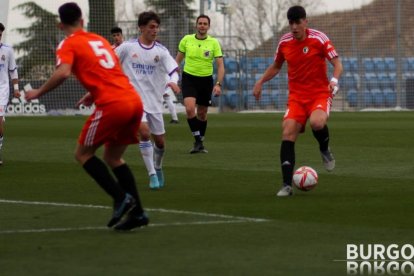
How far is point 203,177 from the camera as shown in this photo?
15.7 m

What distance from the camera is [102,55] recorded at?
10.2 m

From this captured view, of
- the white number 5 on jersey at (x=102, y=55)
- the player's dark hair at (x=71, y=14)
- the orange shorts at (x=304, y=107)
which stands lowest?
the orange shorts at (x=304, y=107)

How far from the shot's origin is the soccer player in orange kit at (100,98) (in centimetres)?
1005

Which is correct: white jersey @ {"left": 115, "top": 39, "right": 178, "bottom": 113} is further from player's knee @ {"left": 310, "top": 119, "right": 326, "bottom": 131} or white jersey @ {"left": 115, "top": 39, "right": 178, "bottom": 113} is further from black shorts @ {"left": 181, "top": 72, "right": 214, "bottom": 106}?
black shorts @ {"left": 181, "top": 72, "right": 214, "bottom": 106}

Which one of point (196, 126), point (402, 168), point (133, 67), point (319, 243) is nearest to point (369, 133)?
point (196, 126)

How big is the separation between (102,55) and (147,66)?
4139 mm

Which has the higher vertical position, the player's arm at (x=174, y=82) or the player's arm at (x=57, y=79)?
the player's arm at (x=57, y=79)

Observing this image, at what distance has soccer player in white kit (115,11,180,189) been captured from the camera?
554 inches

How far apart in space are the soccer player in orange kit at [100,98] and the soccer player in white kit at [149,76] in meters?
3.75

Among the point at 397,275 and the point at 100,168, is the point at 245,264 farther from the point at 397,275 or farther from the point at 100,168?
the point at 100,168

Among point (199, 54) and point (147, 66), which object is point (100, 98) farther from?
point (199, 54)

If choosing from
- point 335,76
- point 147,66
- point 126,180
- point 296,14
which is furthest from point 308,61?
point 126,180

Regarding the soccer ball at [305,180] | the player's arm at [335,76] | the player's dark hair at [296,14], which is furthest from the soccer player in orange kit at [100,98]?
the player's arm at [335,76]

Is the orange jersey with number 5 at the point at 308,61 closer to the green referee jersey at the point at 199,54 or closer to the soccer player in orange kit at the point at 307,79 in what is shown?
the soccer player in orange kit at the point at 307,79
